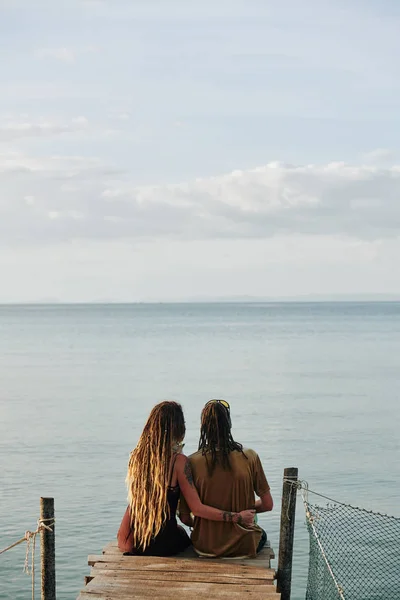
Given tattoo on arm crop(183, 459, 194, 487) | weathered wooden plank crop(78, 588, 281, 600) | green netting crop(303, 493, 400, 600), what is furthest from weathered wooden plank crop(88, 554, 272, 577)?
green netting crop(303, 493, 400, 600)

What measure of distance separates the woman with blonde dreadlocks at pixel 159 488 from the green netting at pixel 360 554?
3409 millimetres

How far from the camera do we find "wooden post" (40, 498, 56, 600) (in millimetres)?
8633

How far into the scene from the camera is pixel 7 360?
65812 millimetres

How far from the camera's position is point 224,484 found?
8156 mm

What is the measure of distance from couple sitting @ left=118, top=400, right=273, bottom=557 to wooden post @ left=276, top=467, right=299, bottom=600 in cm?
82

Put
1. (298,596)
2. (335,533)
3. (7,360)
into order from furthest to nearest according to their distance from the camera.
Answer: (7,360), (335,533), (298,596)

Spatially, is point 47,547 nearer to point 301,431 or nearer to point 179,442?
point 179,442

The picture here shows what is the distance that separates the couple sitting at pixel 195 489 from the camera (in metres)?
7.88

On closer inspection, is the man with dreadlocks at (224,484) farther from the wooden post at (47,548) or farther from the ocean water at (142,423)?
the ocean water at (142,423)

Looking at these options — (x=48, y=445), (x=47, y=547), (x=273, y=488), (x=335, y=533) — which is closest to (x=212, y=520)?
(x=47, y=547)

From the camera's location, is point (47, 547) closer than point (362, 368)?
Yes

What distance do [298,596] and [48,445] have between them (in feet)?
50.6

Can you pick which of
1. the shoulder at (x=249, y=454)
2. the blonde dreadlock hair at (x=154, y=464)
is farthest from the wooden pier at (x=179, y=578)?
the shoulder at (x=249, y=454)

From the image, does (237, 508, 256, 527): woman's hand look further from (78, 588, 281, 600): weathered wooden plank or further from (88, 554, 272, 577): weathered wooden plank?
(78, 588, 281, 600): weathered wooden plank
